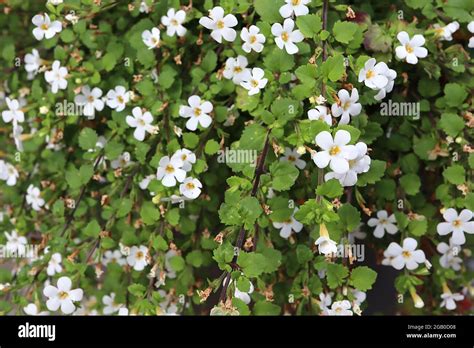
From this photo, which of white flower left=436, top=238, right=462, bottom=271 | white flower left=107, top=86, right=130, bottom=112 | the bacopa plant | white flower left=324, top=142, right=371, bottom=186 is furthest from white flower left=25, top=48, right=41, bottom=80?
white flower left=436, top=238, right=462, bottom=271

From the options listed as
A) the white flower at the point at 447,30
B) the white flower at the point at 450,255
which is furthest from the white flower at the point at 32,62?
the white flower at the point at 450,255

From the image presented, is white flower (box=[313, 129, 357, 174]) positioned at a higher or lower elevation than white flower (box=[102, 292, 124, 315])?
higher

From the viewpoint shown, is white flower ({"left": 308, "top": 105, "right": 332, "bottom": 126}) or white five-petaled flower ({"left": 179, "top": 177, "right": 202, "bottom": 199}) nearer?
white flower ({"left": 308, "top": 105, "right": 332, "bottom": 126})

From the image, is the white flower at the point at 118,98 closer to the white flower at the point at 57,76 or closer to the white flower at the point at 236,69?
the white flower at the point at 57,76

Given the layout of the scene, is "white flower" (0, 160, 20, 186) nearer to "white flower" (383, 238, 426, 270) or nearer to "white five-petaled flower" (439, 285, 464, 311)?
"white flower" (383, 238, 426, 270)

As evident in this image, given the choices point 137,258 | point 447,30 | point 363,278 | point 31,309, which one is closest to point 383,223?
point 363,278

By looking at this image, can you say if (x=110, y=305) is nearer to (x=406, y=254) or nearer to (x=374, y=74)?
(x=406, y=254)
